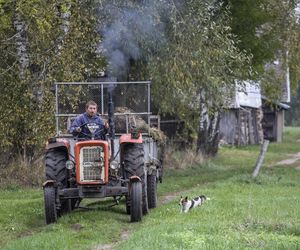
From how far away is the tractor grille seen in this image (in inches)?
431

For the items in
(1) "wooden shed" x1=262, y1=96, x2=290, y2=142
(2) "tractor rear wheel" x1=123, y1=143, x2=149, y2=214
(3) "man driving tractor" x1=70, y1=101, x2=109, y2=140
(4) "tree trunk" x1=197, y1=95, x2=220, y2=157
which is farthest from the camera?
(1) "wooden shed" x1=262, y1=96, x2=290, y2=142

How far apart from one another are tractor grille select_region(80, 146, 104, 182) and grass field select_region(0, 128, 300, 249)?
2.42 ft

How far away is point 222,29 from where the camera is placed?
58.5 feet

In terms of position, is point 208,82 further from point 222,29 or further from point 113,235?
point 113,235

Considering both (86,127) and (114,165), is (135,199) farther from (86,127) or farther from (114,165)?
(86,127)

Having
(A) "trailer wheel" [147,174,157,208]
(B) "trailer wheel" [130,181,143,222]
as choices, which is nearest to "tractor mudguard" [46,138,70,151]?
(B) "trailer wheel" [130,181,143,222]

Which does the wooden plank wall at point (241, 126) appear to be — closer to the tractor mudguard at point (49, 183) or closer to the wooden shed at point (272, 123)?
the wooden shed at point (272, 123)

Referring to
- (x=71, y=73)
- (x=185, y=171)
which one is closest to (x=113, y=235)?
(x=71, y=73)

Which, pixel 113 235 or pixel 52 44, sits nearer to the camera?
pixel 113 235

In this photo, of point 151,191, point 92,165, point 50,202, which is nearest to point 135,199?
point 92,165

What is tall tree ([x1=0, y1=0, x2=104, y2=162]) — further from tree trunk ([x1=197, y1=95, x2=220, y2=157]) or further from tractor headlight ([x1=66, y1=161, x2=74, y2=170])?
tree trunk ([x1=197, y1=95, x2=220, y2=157])

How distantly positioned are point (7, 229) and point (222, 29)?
9063mm

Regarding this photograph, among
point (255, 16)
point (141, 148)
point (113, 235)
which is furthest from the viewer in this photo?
point (255, 16)

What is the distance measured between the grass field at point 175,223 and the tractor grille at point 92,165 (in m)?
0.74
